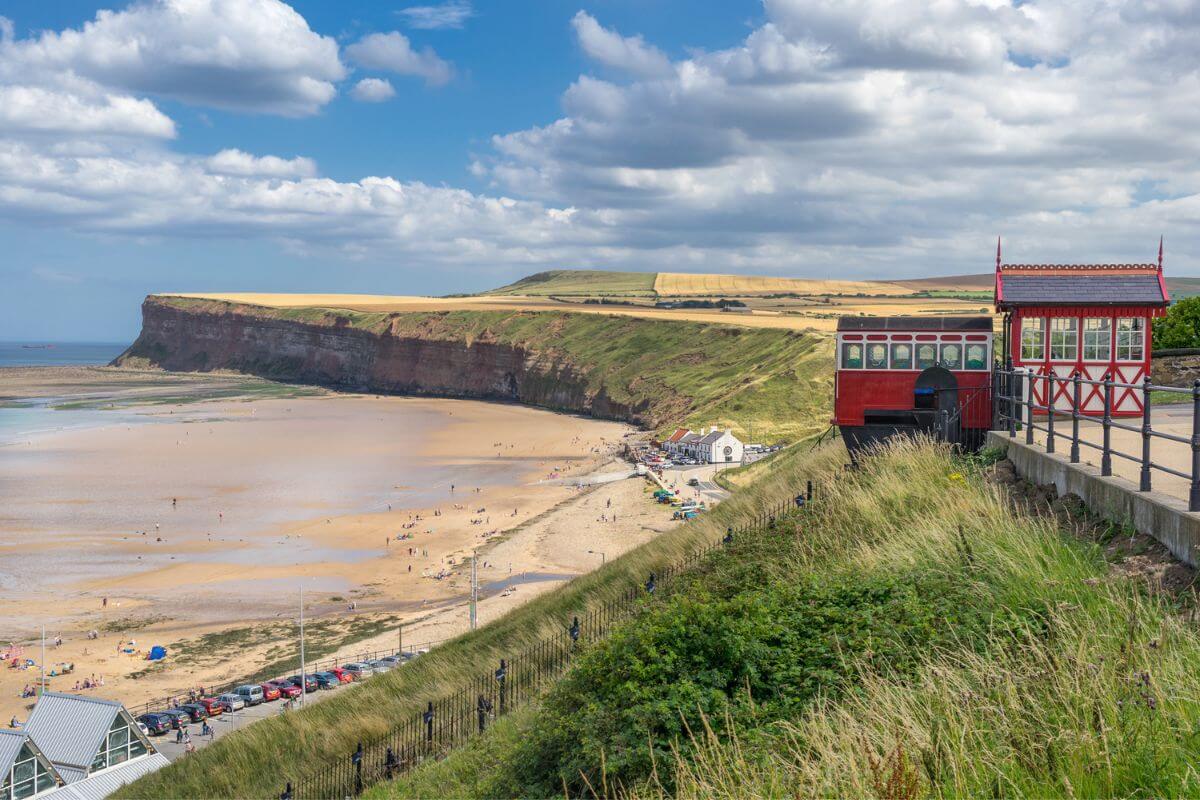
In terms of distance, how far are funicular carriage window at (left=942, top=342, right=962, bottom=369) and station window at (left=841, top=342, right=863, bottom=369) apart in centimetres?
152

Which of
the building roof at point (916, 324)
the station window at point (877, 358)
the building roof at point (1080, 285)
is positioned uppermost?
the building roof at point (1080, 285)

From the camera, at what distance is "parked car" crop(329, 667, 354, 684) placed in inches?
1124

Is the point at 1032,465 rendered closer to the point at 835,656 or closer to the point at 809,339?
the point at 835,656

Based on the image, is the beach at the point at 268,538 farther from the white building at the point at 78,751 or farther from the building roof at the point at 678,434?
the white building at the point at 78,751

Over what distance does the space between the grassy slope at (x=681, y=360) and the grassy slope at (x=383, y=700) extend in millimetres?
57610

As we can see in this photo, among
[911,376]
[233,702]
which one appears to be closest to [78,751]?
[233,702]

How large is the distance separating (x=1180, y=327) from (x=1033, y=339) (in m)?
24.4

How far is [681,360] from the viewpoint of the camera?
113875 mm

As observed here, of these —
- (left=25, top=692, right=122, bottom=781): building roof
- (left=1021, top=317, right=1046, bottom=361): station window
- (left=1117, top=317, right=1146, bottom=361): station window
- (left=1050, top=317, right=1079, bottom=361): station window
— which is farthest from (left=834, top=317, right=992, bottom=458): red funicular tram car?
(left=25, top=692, right=122, bottom=781): building roof

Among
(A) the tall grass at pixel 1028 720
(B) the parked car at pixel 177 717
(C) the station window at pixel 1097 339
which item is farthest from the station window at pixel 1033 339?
(B) the parked car at pixel 177 717

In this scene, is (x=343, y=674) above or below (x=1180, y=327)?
below

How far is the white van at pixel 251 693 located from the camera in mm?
27825

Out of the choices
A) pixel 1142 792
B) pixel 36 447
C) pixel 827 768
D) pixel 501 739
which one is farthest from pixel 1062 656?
pixel 36 447

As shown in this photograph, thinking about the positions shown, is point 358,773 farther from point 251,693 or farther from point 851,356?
point 251,693
